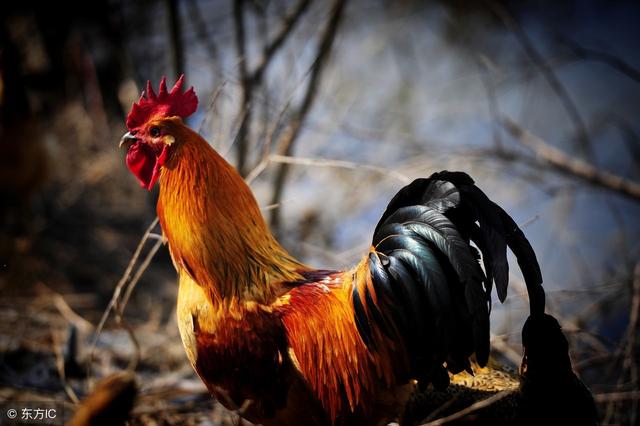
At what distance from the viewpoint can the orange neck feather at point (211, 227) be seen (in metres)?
2.05

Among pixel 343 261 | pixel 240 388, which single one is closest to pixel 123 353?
pixel 343 261

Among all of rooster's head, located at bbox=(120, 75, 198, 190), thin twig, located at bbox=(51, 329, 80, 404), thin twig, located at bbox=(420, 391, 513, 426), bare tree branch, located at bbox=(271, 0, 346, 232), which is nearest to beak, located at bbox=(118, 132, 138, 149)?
rooster's head, located at bbox=(120, 75, 198, 190)

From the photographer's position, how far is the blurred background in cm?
315

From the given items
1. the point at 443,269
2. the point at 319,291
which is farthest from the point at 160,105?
the point at 443,269

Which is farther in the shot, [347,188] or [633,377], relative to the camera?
[347,188]

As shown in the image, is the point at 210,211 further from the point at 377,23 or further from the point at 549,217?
the point at 377,23

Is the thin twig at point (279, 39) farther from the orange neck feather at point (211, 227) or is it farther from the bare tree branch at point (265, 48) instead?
the orange neck feather at point (211, 227)

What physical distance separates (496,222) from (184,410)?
1957 mm

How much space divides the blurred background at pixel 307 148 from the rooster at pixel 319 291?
29cm

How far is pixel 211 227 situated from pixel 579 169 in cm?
300

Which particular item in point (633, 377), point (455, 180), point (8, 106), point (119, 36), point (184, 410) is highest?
point (119, 36)

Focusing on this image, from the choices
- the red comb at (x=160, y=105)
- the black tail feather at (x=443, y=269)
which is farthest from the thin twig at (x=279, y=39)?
the black tail feather at (x=443, y=269)

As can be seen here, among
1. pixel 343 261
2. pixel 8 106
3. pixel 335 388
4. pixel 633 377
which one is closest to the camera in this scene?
pixel 335 388

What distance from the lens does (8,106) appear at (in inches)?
180
